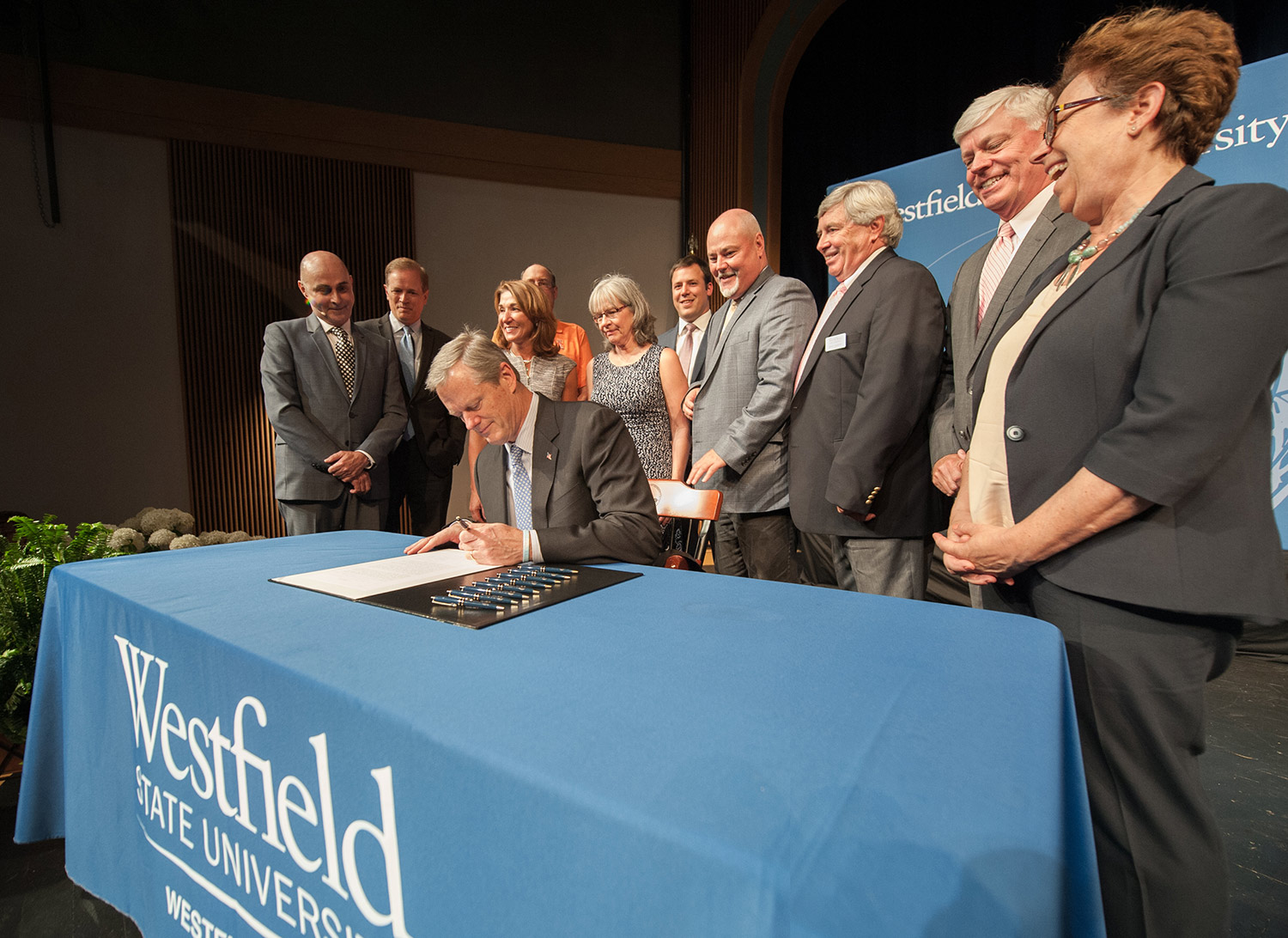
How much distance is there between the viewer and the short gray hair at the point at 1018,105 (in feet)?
5.37

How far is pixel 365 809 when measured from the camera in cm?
73

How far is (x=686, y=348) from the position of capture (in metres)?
3.07

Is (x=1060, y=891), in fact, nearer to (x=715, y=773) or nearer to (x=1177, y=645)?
(x=715, y=773)

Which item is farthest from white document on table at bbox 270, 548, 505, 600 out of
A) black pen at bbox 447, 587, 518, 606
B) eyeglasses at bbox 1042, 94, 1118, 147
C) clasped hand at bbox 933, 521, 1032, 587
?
eyeglasses at bbox 1042, 94, 1118, 147

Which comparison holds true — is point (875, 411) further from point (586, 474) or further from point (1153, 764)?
point (1153, 764)

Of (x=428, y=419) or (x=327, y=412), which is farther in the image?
(x=428, y=419)

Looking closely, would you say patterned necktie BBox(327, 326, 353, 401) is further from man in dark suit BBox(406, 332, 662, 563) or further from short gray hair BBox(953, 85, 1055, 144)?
short gray hair BBox(953, 85, 1055, 144)

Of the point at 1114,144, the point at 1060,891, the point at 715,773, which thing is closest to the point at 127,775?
the point at 715,773

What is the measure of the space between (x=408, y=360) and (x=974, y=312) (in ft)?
8.51

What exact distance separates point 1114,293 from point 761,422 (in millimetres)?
1193

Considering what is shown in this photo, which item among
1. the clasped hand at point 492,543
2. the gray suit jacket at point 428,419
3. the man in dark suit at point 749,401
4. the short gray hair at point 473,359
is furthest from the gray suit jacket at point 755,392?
the gray suit jacket at point 428,419

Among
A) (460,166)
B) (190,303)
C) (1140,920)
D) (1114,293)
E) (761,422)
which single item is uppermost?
(460,166)

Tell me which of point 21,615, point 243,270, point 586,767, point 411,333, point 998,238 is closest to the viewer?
point 586,767

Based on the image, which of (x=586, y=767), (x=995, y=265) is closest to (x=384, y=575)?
(x=586, y=767)
